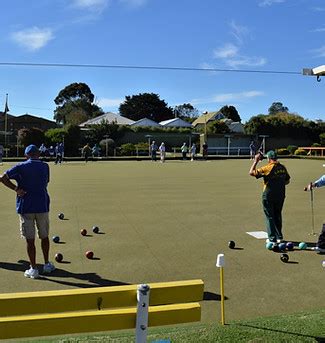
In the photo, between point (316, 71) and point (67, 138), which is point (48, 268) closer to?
point (316, 71)

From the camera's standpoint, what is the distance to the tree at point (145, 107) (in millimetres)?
114188

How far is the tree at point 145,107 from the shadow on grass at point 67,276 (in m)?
107

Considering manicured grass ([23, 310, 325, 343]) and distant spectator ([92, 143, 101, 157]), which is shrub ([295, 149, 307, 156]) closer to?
distant spectator ([92, 143, 101, 157])

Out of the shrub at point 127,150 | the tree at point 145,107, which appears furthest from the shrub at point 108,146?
the tree at point 145,107

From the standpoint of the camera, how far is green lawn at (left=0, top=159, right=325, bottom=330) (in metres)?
5.98

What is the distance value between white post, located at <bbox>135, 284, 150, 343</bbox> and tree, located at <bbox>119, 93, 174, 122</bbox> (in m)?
111

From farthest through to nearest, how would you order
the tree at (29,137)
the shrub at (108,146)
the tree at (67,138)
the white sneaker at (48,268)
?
the shrub at (108,146)
the tree at (67,138)
the tree at (29,137)
the white sneaker at (48,268)

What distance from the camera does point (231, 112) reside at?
405 ft

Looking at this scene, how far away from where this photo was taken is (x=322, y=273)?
6.80m

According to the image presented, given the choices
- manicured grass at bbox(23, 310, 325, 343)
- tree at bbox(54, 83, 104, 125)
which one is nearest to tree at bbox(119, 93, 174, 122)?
tree at bbox(54, 83, 104, 125)

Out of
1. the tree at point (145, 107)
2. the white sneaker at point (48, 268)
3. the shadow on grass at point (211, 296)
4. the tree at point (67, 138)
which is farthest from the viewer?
the tree at point (145, 107)

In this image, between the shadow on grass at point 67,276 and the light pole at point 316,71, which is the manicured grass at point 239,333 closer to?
the shadow on grass at point 67,276

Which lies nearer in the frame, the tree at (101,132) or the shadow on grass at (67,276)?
the shadow on grass at (67,276)

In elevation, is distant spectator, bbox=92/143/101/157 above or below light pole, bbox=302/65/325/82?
below
